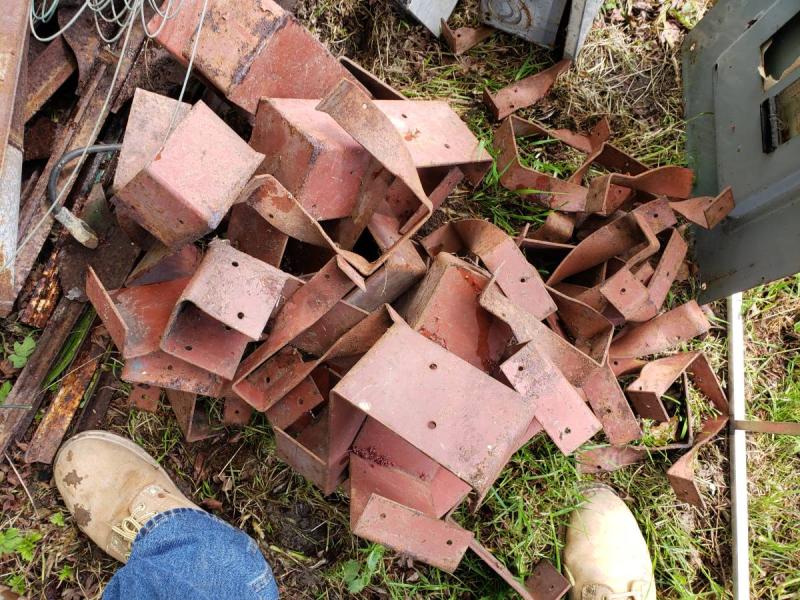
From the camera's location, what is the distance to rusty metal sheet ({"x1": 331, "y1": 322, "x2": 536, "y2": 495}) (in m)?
1.98

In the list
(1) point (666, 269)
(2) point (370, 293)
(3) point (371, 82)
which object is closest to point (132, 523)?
(2) point (370, 293)

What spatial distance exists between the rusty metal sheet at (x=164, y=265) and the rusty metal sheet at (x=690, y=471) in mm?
2163

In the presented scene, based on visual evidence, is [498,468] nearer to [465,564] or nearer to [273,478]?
[465,564]

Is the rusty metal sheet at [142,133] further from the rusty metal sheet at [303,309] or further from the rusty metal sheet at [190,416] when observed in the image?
the rusty metal sheet at [190,416]

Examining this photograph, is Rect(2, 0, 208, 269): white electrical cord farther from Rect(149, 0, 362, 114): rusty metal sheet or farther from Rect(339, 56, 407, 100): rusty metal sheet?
Rect(339, 56, 407, 100): rusty metal sheet

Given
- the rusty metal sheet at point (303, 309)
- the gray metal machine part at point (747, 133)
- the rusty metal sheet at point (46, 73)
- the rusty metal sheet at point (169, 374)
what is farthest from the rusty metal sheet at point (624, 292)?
the rusty metal sheet at point (46, 73)

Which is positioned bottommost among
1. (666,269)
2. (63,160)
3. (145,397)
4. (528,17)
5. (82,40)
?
(145,397)

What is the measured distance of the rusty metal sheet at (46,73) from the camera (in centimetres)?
249

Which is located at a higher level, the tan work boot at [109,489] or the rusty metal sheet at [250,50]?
the rusty metal sheet at [250,50]

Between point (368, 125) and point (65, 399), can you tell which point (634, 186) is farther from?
point (65, 399)

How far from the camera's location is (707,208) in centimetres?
263

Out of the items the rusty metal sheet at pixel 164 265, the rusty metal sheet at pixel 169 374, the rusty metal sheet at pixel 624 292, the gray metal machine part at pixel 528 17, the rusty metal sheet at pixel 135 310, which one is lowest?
the rusty metal sheet at pixel 169 374

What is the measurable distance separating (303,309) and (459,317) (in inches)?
22.3

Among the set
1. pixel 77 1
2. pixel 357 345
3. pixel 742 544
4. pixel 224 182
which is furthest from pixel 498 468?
pixel 77 1
